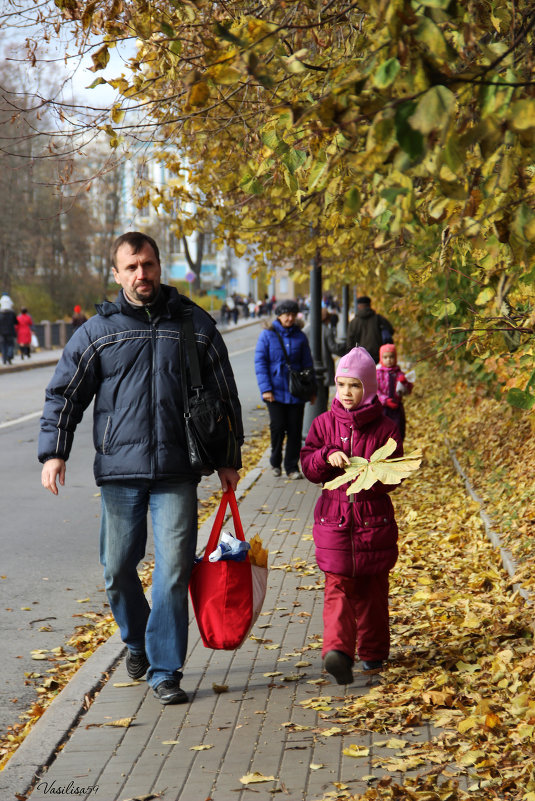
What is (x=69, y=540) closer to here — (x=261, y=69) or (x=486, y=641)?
(x=486, y=641)

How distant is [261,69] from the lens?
3180 millimetres

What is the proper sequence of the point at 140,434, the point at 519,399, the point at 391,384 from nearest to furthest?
the point at 140,434 → the point at 519,399 → the point at 391,384

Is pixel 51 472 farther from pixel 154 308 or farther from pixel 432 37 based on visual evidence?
pixel 432 37

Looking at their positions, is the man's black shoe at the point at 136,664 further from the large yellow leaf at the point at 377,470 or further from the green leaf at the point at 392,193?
the green leaf at the point at 392,193

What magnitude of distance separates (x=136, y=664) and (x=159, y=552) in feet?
2.29

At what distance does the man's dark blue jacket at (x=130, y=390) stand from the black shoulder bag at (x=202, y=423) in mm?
41

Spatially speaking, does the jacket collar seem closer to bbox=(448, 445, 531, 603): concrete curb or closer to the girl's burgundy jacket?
the girl's burgundy jacket

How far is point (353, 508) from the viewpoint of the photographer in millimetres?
5023

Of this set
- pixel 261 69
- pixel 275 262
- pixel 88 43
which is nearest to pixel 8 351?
pixel 275 262

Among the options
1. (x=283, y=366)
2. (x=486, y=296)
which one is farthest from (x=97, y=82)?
(x=283, y=366)

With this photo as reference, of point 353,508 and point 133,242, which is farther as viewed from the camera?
point 353,508

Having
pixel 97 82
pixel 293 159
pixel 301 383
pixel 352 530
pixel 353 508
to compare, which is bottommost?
pixel 301 383

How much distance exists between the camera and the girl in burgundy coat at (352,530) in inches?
196

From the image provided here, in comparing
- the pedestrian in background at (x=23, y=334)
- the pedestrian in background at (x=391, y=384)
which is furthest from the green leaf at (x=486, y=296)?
the pedestrian in background at (x=23, y=334)
